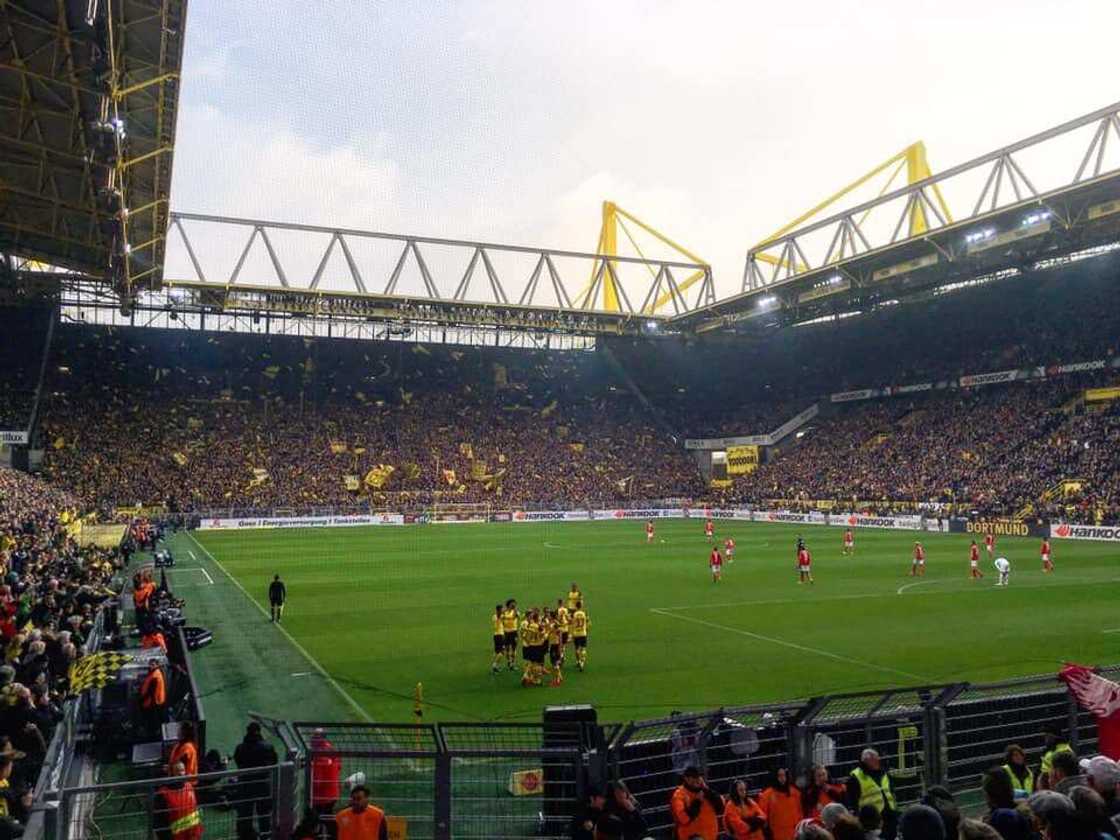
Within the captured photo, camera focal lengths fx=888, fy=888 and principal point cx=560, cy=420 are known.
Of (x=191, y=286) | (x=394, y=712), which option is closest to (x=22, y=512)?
(x=394, y=712)

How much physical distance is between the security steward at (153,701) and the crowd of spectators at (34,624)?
953 mm

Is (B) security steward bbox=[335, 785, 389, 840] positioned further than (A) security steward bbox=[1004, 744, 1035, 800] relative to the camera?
No

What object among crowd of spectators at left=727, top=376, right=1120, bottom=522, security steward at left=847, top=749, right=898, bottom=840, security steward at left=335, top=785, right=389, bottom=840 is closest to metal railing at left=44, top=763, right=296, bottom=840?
security steward at left=335, top=785, right=389, bottom=840

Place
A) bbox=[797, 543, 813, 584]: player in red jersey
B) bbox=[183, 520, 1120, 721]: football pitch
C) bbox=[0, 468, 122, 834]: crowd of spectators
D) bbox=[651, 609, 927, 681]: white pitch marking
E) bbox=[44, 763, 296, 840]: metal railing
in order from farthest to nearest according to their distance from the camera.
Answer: bbox=[797, 543, 813, 584]: player in red jersey → bbox=[651, 609, 927, 681]: white pitch marking → bbox=[183, 520, 1120, 721]: football pitch → bbox=[0, 468, 122, 834]: crowd of spectators → bbox=[44, 763, 296, 840]: metal railing

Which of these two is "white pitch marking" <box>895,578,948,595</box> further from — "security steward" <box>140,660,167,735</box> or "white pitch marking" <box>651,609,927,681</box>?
"security steward" <box>140,660,167,735</box>

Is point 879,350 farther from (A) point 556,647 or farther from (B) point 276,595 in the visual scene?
(A) point 556,647

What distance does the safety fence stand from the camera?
760 cm

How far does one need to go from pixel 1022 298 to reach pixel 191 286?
56.5m

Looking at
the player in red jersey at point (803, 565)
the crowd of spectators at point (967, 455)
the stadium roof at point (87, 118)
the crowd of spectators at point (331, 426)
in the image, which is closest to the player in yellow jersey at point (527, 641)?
the stadium roof at point (87, 118)

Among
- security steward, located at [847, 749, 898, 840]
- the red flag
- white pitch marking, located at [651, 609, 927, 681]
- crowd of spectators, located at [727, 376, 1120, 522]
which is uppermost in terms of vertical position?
crowd of spectators, located at [727, 376, 1120, 522]

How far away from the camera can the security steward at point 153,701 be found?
461 inches

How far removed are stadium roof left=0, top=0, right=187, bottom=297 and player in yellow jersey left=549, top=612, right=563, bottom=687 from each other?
48.4 feet

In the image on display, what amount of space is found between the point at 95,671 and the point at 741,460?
67.2 meters

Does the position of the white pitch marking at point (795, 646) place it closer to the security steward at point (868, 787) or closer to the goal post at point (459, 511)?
the security steward at point (868, 787)
